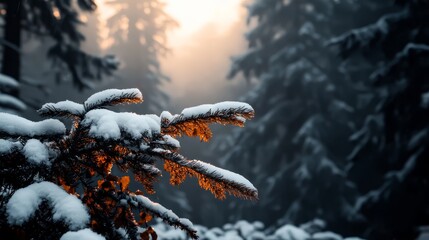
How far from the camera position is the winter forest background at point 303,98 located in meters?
6.96

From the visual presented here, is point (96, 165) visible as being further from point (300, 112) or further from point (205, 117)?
point (300, 112)

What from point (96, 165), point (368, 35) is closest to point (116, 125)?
point (96, 165)

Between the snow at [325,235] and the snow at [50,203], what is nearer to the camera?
the snow at [50,203]

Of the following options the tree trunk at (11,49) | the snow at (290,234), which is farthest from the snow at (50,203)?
the tree trunk at (11,49)

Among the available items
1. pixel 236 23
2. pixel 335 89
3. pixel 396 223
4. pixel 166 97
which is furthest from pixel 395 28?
pixel 236 23

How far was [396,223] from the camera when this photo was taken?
9016 mm

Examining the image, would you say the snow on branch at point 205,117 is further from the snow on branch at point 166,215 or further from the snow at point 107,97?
the snow on branch at point 166,215

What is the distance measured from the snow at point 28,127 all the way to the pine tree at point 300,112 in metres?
11.2

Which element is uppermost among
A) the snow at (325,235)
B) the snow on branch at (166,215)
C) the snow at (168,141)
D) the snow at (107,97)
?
the snow at (325,235)

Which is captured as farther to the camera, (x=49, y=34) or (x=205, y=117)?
(x=49, y=34)

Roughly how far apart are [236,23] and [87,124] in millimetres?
40290

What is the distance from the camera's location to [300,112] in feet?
44.1

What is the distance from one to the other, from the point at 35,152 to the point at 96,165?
8.7 inches

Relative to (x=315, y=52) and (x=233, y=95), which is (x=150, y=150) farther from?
(x=233, y=95)
